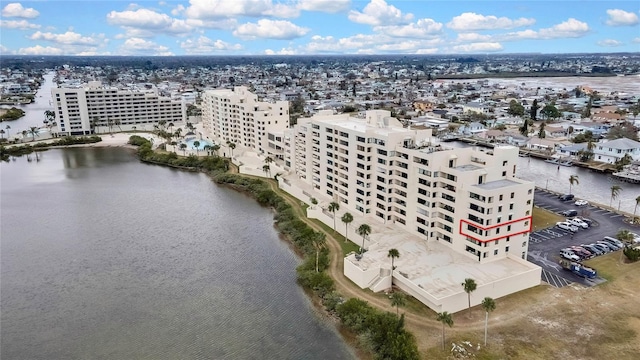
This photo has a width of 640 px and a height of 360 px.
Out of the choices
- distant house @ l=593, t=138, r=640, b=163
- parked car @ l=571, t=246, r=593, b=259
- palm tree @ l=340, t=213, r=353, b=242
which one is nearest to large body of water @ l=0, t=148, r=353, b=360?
palm tree @ l=340, t=213, r=353, b=242

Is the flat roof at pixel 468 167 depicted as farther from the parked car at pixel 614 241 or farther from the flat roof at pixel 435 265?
the parked car at pixel 614 241

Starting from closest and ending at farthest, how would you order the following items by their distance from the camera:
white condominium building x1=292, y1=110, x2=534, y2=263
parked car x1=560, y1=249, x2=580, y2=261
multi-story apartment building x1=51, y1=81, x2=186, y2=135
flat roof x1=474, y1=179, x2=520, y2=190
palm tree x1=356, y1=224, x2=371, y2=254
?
1. white condominium building x1=292, y1=110, x2=534, y2=263
2. flat roof x1=474, y1=179, x2=520, y2=190
3. parked car x1=560, y1=249, x2=580, y2=261
4. palm tree x1=356, y1=224, x2=371, y2=254
5. multi-story apartment building x1=51, y1=81, x2=186, y2=135

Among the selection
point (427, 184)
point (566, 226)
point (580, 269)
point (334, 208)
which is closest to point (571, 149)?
point (566, 226)

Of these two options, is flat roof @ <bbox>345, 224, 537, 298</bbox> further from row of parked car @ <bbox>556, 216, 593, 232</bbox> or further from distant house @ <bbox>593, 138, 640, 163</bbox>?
distant house @ <bbox>593, 138, 640, 163</bbox>

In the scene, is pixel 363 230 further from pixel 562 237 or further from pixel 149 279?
pixel 562 237

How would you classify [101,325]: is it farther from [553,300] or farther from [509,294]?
[553,300]

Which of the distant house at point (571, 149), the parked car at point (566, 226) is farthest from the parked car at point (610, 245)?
the distant house at point (571, 149)
